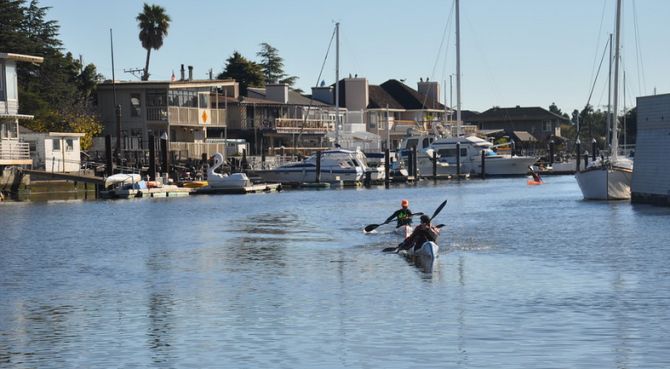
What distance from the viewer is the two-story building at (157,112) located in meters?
101

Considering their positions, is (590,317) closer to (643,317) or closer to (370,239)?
(643,317)

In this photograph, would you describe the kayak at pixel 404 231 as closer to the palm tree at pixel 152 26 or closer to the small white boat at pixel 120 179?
the small white boat at pixel 120 179

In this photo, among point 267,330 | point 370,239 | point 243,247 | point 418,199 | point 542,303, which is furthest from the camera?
point 418,199

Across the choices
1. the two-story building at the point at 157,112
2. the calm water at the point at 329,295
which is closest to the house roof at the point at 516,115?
the two-story building at the point at 157,112

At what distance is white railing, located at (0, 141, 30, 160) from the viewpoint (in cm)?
7512

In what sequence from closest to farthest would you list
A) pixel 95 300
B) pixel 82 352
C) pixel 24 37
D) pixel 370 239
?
pixel 82 352, pixel 95 300, pixel 370 239, pixel 24 37

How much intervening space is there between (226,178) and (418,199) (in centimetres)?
1369

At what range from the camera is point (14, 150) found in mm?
76188

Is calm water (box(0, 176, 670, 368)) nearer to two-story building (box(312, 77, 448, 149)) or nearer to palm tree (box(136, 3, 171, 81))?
palm tree (box(136, 3, 171, 81))

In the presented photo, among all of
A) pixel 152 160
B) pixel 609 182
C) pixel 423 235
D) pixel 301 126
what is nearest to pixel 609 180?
pixel 609 182

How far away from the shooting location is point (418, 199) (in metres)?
77.4

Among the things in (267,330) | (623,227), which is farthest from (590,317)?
(623,227)

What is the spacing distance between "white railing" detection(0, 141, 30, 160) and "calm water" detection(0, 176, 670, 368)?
19762 mm

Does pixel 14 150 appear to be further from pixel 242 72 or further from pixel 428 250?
pixel 242 72
